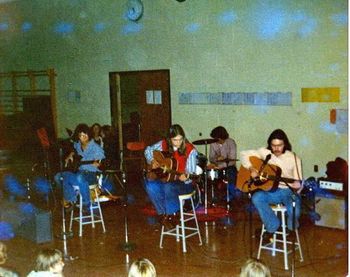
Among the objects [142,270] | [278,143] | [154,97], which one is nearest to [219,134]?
[278,143]

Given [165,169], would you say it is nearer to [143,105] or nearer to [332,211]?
[332,211]

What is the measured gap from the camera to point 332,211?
21.1 feet

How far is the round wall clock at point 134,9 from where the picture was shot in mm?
10133

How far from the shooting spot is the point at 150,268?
3174 millimetres

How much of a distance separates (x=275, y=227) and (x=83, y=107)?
730cm

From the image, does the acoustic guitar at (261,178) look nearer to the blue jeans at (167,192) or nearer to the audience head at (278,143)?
the audience head at (278,143)

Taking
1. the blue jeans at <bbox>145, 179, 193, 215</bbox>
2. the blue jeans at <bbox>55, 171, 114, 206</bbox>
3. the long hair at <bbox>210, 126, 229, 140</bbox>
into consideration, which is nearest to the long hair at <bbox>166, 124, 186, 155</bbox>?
the blue jeans at <bbox>145, 179, 193, 215</bbox>

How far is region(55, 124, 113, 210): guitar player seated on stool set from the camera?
21.7 feet

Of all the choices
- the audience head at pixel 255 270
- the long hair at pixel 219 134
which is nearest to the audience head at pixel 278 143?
the long hair at pixel 219 134

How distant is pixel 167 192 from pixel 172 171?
0.24m

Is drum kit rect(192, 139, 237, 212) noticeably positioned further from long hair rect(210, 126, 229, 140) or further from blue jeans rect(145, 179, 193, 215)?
blue jeans rect(145, 179, 193, 215)

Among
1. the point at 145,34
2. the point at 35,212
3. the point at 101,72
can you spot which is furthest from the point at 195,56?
the point at 35,212

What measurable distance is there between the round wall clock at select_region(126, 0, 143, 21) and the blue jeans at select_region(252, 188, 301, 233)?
581 cm

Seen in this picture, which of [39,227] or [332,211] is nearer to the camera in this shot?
[39,227]
